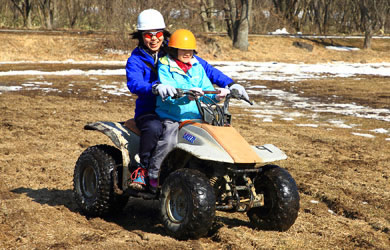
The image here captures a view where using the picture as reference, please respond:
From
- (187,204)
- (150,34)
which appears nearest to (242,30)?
(150,34)

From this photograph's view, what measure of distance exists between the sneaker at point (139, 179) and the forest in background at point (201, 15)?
88.4 feet

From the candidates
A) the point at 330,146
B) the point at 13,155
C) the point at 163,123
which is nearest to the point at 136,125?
the point at 163,123

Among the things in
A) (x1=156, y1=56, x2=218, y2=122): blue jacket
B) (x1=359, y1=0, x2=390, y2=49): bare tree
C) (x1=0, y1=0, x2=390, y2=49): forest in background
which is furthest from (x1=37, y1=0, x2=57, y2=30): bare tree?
(x1=156, y1=56, x2=218, y2=122): blue jacket

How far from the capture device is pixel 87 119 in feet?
40.0

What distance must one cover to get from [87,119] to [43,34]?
21.4 meters

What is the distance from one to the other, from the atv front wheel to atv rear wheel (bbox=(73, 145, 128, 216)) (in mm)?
839

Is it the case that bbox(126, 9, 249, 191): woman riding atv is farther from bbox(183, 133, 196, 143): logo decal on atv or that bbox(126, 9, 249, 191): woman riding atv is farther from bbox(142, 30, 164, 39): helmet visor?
bbox(183, 133, 196, 143): logo decal on atv

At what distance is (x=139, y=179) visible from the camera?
5453 mm

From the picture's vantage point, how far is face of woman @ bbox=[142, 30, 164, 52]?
5.82 meters

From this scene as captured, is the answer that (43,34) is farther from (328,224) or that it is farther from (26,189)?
(328,224)

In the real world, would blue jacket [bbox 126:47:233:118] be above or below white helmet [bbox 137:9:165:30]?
below

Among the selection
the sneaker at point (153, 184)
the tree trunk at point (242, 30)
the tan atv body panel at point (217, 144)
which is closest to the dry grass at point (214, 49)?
the tree trunk at point (242, 30)

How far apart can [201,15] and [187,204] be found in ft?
128

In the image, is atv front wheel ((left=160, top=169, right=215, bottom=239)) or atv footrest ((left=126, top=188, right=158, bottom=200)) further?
atv footrest ((left=126, top=188, right=158, bottom=200))
